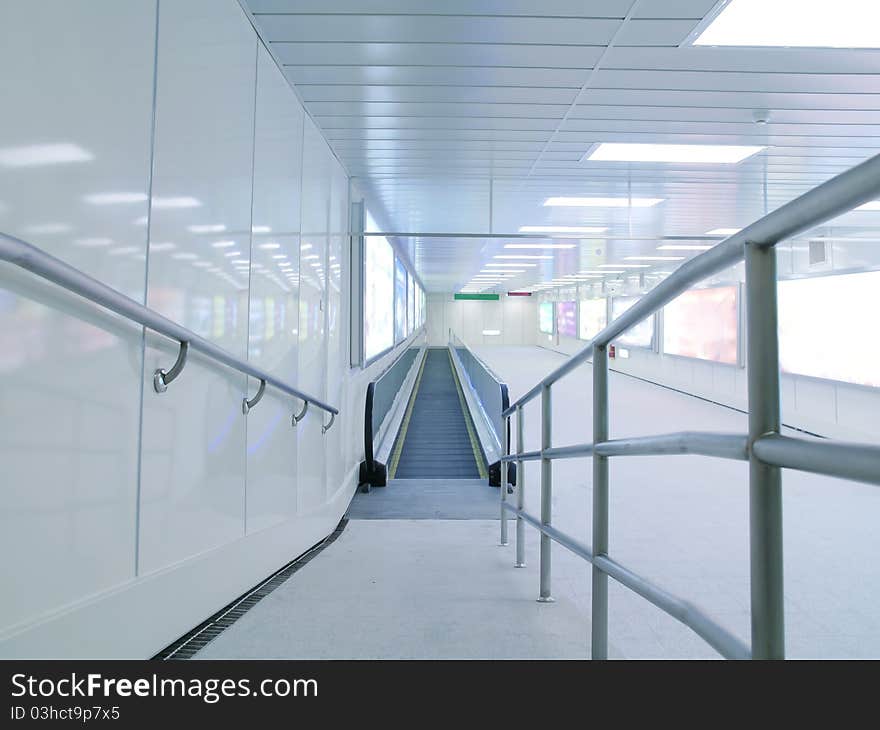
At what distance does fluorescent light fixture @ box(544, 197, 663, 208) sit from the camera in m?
8.34

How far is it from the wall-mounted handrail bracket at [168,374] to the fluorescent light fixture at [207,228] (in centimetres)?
53

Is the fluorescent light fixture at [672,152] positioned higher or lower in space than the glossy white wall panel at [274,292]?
higher

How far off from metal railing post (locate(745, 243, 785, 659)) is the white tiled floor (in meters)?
0.73

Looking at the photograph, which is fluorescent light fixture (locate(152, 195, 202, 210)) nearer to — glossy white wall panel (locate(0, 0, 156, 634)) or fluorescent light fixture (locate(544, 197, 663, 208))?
glossy white wall panel (locate(0, 0, 156, 634))

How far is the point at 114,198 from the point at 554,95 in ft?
10.9

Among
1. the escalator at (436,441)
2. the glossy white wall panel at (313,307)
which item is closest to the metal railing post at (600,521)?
the glossy white wall panel at (313,307)

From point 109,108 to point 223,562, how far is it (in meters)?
1.80

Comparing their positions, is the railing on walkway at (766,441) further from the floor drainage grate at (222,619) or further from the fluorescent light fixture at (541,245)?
the fluorescent light fixture at (541,245)

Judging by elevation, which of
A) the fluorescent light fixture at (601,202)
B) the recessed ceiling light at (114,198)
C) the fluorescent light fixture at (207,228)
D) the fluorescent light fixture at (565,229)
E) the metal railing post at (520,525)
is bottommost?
Result: the metal railing post at (520,525)

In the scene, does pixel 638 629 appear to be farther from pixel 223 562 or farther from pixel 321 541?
pixel 321 541

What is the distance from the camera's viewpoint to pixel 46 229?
1.77 m

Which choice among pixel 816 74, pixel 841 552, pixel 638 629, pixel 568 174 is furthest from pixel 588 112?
pixel 638 629

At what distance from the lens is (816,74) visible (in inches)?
167

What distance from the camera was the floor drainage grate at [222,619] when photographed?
239cm
